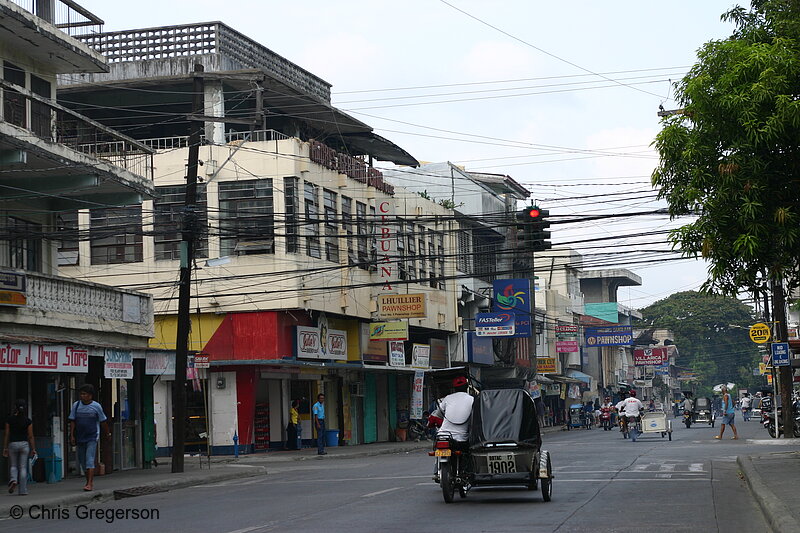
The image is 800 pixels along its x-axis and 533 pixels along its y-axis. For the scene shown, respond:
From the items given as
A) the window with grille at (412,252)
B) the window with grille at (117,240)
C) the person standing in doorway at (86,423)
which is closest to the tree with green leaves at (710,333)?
the window with grille at (412,252)

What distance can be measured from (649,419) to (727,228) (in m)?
25.0

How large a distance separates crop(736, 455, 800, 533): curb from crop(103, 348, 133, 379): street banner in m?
13.9

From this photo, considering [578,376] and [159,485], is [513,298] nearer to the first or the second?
[578,376]

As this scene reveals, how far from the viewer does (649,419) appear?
40.7 metres

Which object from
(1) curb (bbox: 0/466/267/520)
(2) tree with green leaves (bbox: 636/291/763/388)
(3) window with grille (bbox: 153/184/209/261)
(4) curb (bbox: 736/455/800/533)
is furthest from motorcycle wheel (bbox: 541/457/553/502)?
(2) tree with green leaves (bbox: 636/291/763/388)

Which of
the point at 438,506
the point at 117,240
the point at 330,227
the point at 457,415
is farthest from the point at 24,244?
the point at 330,227

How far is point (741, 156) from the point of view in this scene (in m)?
16.4

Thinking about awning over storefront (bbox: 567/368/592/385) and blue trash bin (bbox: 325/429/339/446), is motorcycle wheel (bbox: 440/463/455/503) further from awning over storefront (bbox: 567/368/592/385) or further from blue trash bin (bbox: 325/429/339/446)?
awning over storefront (bbox: 567/368/592/385)

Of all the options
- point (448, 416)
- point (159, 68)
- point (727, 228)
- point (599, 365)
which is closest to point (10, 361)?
point (448, 416)

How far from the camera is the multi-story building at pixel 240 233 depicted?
3947cm

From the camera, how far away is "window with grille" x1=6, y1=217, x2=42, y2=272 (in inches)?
1054

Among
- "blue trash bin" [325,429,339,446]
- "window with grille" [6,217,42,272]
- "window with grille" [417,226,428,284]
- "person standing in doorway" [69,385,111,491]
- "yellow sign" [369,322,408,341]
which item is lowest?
"blue trash bin" [325,429,339,446]

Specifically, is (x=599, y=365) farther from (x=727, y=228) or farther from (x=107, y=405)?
(x=727, y=228)

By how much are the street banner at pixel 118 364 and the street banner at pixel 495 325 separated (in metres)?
32.1
